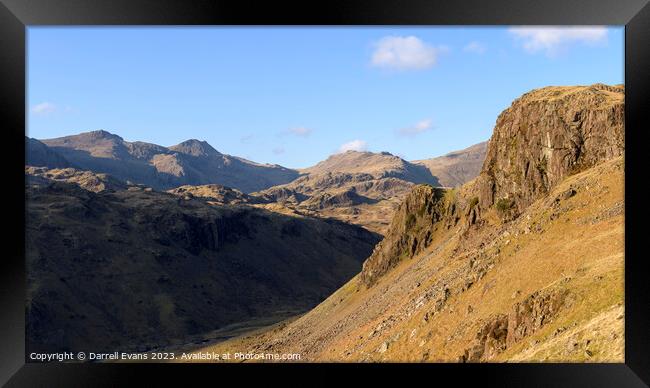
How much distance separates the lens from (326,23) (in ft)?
77.2

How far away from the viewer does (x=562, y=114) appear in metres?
71.0

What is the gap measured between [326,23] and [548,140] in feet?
179

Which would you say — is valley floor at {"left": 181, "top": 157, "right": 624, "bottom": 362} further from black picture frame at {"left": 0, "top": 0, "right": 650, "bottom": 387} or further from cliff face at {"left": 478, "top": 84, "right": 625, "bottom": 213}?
black picture frame at {"left": 0, "top": 0, "right": 650, "bottom": 387}

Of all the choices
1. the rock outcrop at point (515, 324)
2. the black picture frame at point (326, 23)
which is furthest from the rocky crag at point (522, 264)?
the black picture frame at point (326, 23)

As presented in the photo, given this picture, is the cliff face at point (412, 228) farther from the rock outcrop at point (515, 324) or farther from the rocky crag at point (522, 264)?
the rock outcrop at point (515, 324)

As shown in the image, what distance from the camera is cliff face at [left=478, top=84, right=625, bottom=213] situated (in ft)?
218

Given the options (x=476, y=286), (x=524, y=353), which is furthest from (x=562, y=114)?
(x=524, y=353)

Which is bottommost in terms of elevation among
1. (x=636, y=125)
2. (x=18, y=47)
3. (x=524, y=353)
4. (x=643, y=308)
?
(x=524, y=353)

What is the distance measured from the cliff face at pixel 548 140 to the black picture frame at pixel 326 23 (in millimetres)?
43223

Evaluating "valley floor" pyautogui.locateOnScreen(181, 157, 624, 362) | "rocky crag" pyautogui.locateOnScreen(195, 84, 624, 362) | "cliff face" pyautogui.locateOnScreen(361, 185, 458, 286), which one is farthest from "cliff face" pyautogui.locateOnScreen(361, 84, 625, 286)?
"cliff face" pyautogui.locateOnScreen(361, 185, 458, 286)

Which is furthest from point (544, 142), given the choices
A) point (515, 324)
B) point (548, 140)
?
point (515, 324)

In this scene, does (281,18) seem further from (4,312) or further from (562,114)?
(562,114)

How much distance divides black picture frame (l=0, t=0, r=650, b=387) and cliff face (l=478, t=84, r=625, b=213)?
4322cm

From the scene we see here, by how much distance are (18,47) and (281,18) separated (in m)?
10.2
